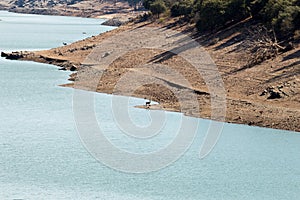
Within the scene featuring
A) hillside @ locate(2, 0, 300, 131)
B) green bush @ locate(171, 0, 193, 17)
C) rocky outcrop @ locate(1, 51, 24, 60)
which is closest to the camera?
hillside @ locate(2, 0, 300, 131)

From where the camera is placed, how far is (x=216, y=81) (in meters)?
58.8

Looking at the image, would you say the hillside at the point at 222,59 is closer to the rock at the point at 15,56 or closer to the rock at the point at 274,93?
the rock at the point at 274,93

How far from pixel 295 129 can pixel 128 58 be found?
109 feet

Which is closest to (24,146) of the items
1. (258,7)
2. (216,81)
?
(216,81)

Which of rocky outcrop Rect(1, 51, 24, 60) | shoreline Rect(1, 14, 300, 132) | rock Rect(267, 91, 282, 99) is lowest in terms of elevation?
rocky outcrop Rect(1, 51, 24, 60)

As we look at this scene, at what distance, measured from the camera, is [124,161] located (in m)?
39.0

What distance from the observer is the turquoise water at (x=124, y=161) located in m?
33.8

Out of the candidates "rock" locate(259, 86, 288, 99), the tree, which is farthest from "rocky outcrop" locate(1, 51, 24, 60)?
"rock" locate(259, 86, 288, 99)

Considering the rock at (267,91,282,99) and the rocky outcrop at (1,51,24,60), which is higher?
the rock at (267,91,282,99)

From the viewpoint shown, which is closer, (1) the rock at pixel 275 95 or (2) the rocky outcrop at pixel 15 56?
(1) the rock at pixel 275 95

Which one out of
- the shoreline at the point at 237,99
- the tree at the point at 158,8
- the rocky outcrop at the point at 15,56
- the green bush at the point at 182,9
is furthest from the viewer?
the tree at the point at 158,8

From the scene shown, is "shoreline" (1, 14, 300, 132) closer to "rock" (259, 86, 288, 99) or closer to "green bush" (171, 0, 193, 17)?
"rock" (259, 86, 288, 99)

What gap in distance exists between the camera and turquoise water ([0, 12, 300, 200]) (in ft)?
111

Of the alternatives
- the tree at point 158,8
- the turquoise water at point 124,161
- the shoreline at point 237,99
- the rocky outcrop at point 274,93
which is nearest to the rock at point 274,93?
the rocky outcrop at point 274,93
